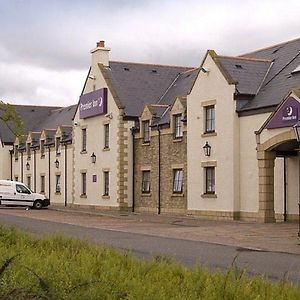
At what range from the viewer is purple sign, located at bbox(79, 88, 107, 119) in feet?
143

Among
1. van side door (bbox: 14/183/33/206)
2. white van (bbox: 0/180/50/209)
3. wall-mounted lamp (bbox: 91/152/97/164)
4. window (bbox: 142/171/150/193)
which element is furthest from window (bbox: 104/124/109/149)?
van side door (bbox: 14/183/33/206)

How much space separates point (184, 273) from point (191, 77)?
3323cm

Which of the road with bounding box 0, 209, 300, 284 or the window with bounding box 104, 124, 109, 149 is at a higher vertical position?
the window with bounding box 104, 124, 109, 149

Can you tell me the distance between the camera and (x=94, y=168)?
45438 mm

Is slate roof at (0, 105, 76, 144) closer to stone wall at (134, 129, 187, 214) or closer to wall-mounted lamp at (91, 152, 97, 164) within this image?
wall-mounted lamp at (91, 152, 97, 164)

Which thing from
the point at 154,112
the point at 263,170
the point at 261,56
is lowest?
the point at 263,170

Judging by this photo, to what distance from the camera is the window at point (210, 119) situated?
33.2 m

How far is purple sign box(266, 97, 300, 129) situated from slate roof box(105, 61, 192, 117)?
1486 cm

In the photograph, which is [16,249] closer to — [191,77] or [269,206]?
[269,206]

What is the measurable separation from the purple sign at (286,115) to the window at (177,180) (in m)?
9.13

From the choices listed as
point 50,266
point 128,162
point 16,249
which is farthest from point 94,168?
point 50,266

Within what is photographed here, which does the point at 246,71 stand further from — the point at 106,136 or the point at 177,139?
the point at 106,136

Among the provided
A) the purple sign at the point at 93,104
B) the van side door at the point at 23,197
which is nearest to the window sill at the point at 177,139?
the purple sign at the point at 93,104

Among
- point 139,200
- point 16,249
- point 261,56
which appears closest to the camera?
point 16,249
